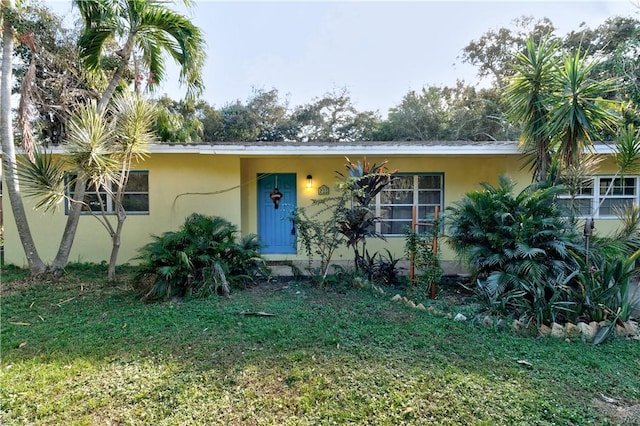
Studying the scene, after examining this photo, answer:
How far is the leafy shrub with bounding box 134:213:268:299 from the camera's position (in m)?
4.86

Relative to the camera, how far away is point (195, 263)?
5117mm

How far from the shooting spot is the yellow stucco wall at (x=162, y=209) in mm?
7250

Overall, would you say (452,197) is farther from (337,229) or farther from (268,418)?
(268,418)

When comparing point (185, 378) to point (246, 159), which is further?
point (246, 159)

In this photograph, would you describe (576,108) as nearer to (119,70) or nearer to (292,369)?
(292,369)

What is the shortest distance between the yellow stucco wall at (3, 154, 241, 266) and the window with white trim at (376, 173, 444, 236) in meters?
3.58

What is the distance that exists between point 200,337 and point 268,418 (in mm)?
1543

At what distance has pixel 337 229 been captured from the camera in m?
5.60

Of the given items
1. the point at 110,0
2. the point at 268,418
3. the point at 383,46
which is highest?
the point at 383,46

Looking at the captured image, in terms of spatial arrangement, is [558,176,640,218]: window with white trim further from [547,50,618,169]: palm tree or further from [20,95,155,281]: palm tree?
[20,95,155,281]: palm tree

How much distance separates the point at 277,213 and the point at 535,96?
5902 mm

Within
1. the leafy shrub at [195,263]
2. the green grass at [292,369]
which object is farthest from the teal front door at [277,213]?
the green grass at [292,369]

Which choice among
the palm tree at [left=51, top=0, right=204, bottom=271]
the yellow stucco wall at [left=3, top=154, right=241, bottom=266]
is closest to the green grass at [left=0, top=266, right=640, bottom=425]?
the palm tree at [left=51, top=0, right=204, bottom=271]

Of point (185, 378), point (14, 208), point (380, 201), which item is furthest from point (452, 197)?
point (14, 208)
